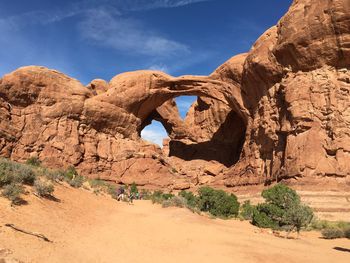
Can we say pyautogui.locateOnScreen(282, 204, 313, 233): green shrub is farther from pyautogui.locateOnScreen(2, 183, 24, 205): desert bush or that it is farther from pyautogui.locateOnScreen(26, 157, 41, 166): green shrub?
pyautogui.locateOnScreen(26, 157, 41, 166): green shrub

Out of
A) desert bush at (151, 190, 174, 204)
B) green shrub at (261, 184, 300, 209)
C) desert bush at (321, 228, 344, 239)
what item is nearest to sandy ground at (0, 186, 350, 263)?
desert bush at (321, 228, 344, 239)

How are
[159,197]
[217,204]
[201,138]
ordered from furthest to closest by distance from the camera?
[201,138], [159,197], [217,204]

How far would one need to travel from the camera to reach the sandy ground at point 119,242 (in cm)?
698

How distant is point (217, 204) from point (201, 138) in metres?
26.2

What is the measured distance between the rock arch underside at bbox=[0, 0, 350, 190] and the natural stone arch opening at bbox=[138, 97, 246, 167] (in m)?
0.14

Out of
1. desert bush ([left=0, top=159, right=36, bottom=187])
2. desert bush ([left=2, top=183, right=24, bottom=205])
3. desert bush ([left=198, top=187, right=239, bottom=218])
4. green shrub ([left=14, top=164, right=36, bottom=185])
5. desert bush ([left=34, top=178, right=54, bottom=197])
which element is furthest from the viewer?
desert bush ([left=198, top=187, right=239, bottom=218])

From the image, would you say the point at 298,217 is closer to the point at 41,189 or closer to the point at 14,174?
the point at 41,189

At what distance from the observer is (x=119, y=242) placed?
9.00 metres

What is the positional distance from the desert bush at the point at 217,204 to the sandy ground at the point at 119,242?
32.0ft

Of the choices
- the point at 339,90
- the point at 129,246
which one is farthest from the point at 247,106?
the point at 129,246

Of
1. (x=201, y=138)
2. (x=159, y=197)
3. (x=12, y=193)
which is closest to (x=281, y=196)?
(x=159, y=197)

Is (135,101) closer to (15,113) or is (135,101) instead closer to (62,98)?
(62,98)

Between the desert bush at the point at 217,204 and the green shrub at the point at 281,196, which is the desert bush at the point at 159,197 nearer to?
the desert bush at the point at 217,204

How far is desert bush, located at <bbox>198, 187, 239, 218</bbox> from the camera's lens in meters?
22.2
